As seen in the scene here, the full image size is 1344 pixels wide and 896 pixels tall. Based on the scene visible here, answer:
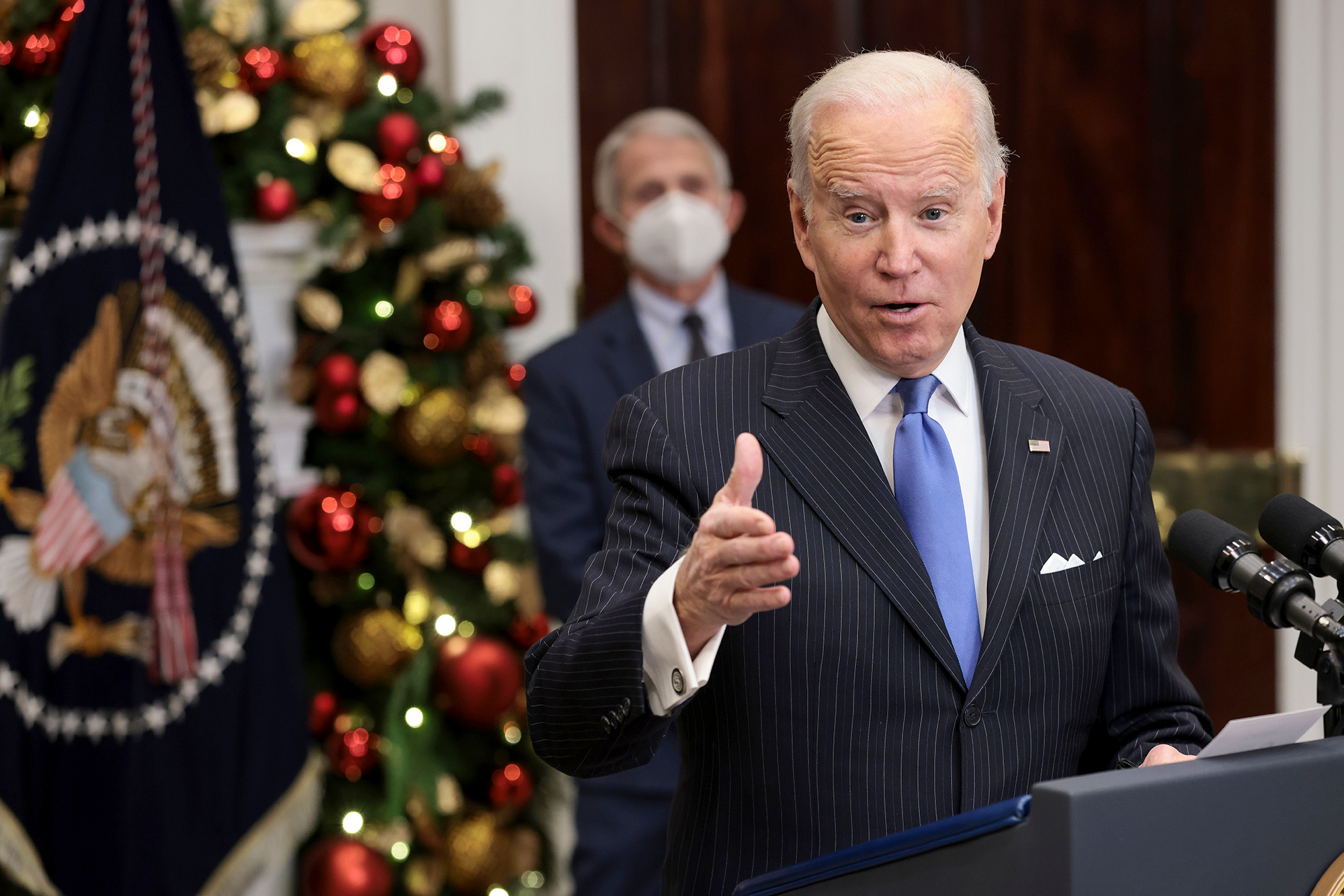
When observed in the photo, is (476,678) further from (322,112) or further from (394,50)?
(394,50)

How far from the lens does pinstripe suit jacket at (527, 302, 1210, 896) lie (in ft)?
4.17

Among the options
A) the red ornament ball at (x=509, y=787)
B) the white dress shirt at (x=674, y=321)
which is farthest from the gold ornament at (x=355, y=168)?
the red ornament ball at (x=509, y=787)

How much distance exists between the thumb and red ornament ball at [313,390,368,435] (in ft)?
6.04

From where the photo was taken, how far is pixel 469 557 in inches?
114

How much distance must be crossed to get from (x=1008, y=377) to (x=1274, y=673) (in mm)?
2088

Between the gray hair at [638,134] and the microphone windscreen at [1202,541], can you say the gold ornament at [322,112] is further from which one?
the microphone windscreen at [1202,541]

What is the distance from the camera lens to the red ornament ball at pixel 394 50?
2.84m

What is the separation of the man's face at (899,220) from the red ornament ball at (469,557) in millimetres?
1712

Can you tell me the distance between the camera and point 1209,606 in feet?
10.4

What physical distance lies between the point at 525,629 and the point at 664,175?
3.32 ft

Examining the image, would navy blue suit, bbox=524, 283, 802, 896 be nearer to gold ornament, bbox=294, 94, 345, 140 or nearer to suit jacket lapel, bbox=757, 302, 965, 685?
gold ornament, bbox=294, 94, 345, 140

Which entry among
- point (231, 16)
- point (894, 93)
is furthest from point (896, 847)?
point (231, 16)

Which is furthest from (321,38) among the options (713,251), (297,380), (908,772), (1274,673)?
(1274,673)

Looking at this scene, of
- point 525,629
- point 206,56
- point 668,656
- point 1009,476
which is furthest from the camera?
point 525,629
